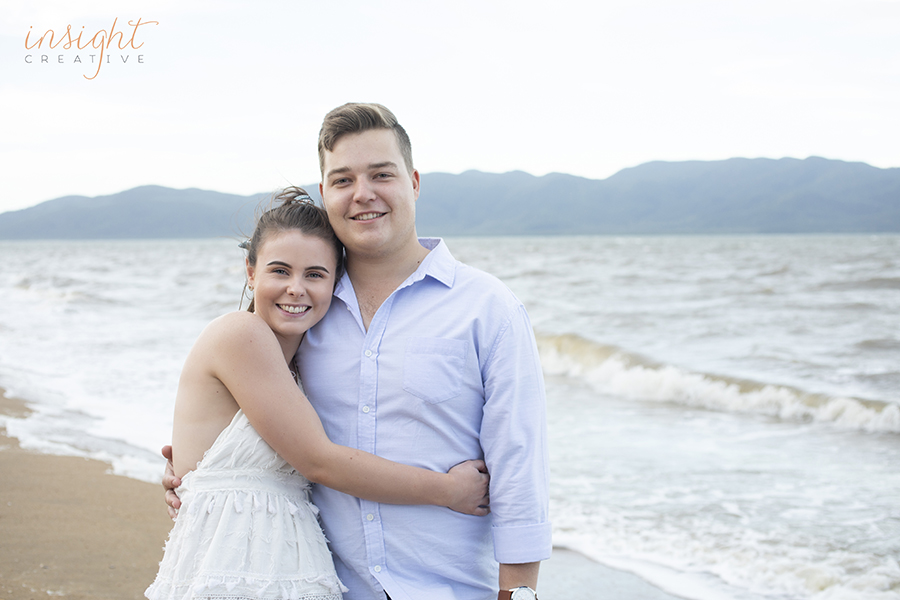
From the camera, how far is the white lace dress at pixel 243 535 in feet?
6.97

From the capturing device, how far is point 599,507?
214 inches

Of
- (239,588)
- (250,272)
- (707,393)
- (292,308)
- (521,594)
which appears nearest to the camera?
(239,588)

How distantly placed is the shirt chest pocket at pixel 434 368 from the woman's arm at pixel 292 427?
0.25 meters

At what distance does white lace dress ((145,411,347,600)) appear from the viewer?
2.12 m

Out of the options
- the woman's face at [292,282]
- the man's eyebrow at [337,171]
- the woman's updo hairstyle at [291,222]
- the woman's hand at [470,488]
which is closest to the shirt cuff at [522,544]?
the woman's hand at [470,488]

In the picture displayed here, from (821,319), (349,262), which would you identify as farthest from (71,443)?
(821,319)

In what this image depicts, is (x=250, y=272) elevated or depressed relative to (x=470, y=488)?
elevated

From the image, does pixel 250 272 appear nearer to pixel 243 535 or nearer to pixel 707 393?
pixel 243 535

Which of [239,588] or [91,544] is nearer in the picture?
[239,588]

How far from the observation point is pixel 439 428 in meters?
2.33

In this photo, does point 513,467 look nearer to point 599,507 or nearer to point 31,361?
point 599,507

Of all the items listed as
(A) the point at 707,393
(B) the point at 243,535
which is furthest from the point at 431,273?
(A) the point at 707,393

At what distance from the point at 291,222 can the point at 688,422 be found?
23.2ft

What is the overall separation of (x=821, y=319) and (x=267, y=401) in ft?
55.6
